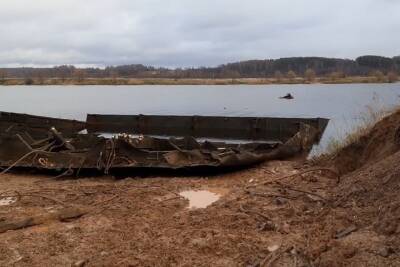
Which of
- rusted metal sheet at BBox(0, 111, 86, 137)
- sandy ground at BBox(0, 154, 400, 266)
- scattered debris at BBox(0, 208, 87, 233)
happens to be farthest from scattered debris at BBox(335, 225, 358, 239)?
rusted metal sheet at BBox(0, 111, 86, 137)

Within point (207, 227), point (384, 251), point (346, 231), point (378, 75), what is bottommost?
point (207, 227)

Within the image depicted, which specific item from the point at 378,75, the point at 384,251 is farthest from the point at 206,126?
the point at 378,75

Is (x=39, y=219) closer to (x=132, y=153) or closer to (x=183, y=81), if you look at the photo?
(x=132, y=153)

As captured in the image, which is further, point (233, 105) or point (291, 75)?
point (291, 75)

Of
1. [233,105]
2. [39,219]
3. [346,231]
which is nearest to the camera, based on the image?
[346,231]

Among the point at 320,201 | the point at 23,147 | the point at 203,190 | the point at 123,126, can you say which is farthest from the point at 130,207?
the point at 123,126

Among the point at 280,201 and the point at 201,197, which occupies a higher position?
the point at 280,201

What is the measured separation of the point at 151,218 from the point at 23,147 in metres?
5.22

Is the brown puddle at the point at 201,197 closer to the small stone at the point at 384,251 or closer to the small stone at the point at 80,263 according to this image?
the small stone at the point at 80,263

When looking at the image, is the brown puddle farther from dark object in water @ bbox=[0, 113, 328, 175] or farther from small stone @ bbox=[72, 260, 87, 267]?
small stone @ bbox=[72, 260, 87, 267]

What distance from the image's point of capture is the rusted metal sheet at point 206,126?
1473cm

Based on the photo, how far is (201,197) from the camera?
7531mm

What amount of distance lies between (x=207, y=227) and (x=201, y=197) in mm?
1840

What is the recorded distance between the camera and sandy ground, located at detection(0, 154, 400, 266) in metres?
4.43
